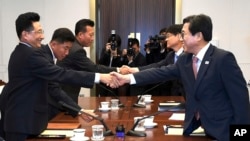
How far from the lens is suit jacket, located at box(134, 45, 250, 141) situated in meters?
2.35

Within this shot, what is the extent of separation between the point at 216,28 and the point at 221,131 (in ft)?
14.5

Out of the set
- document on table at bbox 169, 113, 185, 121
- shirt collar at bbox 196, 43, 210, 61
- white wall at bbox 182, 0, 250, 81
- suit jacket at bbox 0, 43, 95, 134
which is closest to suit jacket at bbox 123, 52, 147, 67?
white wall at bbox 182, 0, 250, 81

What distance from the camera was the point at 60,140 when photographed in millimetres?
2385

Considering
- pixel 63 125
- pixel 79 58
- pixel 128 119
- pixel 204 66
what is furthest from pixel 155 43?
pixel 204 66

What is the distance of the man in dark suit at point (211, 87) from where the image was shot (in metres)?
2.36

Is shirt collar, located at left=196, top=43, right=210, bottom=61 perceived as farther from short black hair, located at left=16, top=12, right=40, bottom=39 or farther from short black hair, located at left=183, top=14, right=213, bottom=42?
short black hair, located at left=16, top=12, right=40, bottom=39

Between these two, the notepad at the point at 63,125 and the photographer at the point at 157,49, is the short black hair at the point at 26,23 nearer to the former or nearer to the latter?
the notepad at the point at 63,125

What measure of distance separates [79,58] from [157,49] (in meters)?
2.05

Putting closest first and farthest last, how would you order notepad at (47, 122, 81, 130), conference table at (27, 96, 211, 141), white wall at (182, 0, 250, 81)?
conference table at (27, 96, 211, 141) → notepad at (47, 122, 81, 130) → white wall at (182, 0, 250, 81)

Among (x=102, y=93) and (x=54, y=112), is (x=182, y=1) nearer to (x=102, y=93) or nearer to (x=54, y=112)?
(x=102, y=93)

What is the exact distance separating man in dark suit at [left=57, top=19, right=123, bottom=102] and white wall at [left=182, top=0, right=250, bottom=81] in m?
2.66

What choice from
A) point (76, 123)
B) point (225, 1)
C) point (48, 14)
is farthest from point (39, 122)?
point (225, 1)

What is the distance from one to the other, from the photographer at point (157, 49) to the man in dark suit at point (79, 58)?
1.31 m

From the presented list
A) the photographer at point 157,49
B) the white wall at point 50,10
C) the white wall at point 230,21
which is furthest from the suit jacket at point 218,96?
the white wall at point 50,10
